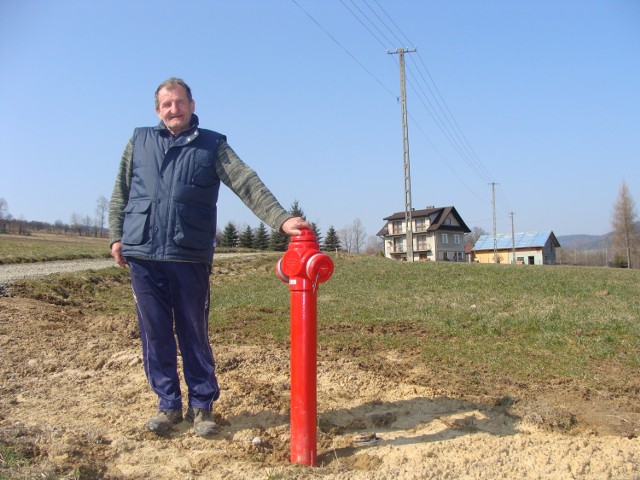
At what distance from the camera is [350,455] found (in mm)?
2703

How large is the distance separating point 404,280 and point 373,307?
17.6ft

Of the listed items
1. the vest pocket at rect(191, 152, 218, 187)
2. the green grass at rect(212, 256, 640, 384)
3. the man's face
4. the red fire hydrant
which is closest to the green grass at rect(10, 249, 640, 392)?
the green grass at rect(212, 256, 640, 384)

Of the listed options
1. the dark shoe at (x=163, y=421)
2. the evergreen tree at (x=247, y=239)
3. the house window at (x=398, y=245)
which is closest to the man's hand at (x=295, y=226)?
the dark shoe at (x=163, y=421)

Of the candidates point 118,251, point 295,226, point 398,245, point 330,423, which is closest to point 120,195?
point 118,251

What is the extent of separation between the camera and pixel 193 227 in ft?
9.89

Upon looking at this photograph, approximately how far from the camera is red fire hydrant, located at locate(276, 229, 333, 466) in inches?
102

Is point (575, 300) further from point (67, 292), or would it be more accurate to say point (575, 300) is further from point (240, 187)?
point (67, 292)

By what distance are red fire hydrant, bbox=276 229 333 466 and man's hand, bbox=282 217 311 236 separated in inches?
4.9

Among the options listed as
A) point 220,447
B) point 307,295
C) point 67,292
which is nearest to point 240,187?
point 307,295

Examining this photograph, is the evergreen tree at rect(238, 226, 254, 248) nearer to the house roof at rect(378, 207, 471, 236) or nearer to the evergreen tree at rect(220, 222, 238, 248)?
the evergreen tree at rect(220, 222, 238, 248)

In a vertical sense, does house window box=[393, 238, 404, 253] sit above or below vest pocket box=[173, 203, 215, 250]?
above

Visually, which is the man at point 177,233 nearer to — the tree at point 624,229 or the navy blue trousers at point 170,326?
the navy blue trousers at point 170,326

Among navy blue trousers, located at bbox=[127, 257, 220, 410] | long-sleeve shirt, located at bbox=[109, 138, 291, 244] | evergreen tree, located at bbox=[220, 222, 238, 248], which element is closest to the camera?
long-sleeve shirt, located at bbox=[109, 138, 291, 244]

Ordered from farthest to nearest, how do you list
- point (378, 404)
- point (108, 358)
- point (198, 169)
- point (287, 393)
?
1. point (108, 358)
2. point (287, 393)
3. point (378, 404)
4. point (198, 169)
